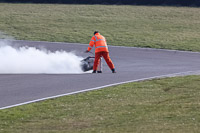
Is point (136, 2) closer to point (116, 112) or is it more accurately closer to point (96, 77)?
point (96, 77)

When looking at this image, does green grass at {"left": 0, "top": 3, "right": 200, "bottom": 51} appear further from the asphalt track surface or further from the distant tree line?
Result: the asphalt track surface

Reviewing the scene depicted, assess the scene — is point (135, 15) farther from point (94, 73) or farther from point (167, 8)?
point (94, 73)

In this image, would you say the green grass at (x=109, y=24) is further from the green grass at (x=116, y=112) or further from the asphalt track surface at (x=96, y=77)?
the green grass at (x=116, y=112)

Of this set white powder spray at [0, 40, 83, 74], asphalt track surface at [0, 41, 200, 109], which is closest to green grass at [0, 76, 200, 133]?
asphalt track surface at [0, 41, 200, 109]

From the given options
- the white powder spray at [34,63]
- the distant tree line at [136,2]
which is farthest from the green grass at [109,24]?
the white powder spray at [34,63]

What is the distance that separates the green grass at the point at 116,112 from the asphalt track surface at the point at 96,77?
0.78 m

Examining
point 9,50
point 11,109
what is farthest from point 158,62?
point 11,109

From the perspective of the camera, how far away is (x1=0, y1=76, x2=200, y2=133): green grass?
30.7 ft

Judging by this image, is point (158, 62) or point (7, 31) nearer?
point (158, 62)

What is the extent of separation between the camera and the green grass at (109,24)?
29277 millimetres

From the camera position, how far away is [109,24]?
1404 inches

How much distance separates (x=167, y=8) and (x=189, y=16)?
121 inches

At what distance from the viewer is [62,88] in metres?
13.7

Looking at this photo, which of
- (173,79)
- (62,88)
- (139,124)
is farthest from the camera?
(173,79)
